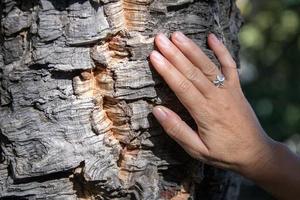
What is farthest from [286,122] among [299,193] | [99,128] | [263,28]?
[99,128]

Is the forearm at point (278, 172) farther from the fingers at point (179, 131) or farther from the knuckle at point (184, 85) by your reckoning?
the knuckle at point (184, 85)

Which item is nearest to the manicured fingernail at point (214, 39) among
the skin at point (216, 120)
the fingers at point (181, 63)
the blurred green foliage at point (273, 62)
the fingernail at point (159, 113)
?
the skin at point (216, 120)

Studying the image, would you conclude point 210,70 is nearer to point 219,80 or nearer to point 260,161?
point 219,80

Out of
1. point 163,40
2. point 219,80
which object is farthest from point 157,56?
point 219,80

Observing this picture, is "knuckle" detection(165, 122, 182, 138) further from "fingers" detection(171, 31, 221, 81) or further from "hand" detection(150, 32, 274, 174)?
"fingers" detection(171, 31, 221, 81)

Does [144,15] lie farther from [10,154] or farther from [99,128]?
[10,154]

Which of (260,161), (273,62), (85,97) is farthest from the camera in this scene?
(273,62)

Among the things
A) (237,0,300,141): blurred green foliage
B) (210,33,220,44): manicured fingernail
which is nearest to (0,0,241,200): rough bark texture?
(210,33,220,44): manicured fingernail

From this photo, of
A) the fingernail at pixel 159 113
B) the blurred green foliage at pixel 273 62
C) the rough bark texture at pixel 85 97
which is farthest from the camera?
the blurred green foliage at pixel 273 62
